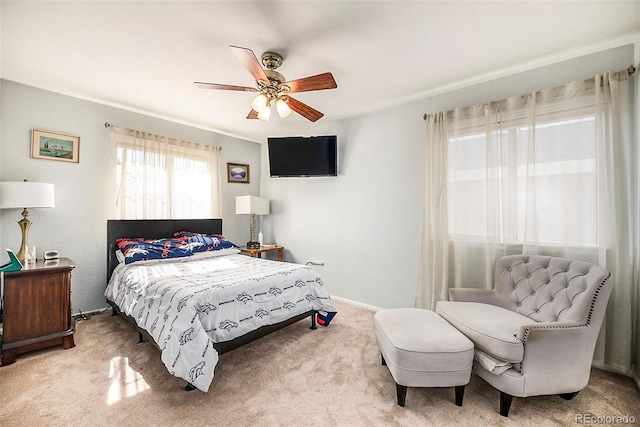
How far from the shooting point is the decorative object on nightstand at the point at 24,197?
242 centimetres

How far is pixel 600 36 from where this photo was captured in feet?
6.86

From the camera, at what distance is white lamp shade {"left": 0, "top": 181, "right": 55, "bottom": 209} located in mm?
2422

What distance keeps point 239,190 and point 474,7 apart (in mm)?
4043

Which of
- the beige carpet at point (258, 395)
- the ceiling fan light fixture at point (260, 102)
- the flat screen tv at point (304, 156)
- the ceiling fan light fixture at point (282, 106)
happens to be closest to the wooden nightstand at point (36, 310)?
the beige carpet at point (258, 395)

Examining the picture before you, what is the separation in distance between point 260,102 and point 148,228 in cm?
257

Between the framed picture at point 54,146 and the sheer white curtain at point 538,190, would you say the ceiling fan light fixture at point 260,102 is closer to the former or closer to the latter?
the sheer white curtain at point 538,190

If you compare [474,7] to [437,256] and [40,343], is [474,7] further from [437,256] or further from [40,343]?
[40,343]

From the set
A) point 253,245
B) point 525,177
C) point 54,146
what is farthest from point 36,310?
point 525,177

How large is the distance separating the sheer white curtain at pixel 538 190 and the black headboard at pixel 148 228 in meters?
3.23

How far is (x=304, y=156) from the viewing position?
3996mm

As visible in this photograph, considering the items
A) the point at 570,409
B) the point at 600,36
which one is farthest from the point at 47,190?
the point at 600,36

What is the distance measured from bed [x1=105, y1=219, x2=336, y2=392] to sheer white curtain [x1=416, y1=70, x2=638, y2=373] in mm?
1559

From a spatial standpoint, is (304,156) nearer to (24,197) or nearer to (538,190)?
(538,190)

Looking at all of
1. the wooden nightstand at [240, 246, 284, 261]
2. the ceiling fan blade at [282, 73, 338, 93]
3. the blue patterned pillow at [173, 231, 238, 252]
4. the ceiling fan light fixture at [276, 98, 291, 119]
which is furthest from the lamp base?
the ceiling fan blade at [282, 73, 338, 93]
